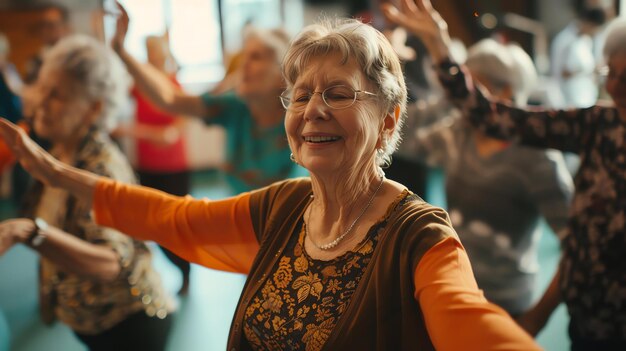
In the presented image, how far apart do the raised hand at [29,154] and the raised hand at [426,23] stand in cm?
112

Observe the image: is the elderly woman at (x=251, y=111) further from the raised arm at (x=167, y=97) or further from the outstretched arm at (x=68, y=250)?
the outstretched arm at (x=68, y=250)

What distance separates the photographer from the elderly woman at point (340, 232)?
1.25 m

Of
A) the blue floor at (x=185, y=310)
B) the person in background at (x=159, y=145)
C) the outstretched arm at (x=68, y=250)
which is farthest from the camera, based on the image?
the person in background at (x=159, y=145)

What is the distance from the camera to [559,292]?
6.74 feet

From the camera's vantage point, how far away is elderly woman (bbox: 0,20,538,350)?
1.25 meters

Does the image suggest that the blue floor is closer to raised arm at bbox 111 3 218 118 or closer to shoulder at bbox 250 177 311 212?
raised arm at bbox 111 3 218 118

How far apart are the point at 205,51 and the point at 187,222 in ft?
27.4

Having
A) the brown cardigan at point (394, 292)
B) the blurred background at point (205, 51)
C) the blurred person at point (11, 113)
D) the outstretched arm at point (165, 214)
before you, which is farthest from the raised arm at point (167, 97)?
the brown cardigan at point (394, 292)

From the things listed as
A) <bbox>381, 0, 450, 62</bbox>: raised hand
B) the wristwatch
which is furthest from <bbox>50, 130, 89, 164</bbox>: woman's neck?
<bbox>381, 0, 450, 62</bbox>: raised hand

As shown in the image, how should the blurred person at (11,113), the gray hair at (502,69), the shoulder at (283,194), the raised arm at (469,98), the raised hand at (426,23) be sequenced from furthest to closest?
the gray hair at (502,69) < the blurred person at (11,113) < the raised hand at (426,23) < the raised arm at (469,98) < the shoulder at (283,194)

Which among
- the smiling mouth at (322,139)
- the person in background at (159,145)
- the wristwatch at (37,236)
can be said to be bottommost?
the person in background at (159,145)

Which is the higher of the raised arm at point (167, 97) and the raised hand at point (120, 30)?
the raised hand at point (120, 30)

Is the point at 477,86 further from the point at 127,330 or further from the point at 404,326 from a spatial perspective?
the point at 127,330

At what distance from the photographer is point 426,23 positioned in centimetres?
219
